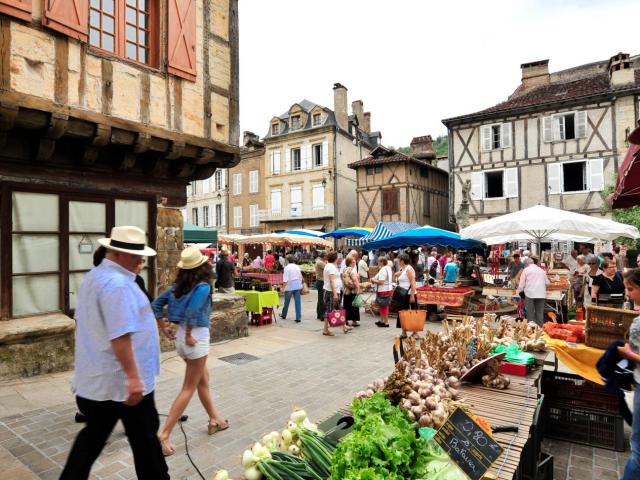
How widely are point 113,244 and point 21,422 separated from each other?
2728 millimetres

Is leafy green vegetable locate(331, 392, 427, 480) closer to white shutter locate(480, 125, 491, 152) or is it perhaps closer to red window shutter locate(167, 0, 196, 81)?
red window shutter locate(167, 0, 196, 81)

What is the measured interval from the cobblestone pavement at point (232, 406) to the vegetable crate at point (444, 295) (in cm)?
264

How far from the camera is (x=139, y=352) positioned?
2641 mm

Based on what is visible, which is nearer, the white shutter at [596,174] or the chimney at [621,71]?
the chimney at [621,71]

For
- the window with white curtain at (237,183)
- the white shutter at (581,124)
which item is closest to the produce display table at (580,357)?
the white shutter at (581,124)

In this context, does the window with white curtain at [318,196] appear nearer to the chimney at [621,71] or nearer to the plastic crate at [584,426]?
the chimney at [621,71]

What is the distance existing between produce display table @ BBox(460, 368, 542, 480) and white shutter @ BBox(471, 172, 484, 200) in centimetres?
2198

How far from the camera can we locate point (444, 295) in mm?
9641

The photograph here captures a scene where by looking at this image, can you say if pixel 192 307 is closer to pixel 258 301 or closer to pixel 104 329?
pixel 104 329

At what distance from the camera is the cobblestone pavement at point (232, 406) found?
3.29m

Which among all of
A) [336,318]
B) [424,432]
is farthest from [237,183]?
[424,432]

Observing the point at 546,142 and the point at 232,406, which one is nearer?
the point at 232,406

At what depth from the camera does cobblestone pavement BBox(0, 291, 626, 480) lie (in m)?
3.29

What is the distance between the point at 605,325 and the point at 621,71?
22636 mm
